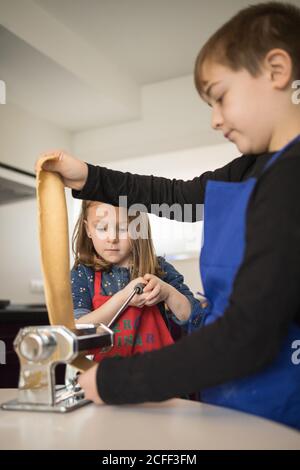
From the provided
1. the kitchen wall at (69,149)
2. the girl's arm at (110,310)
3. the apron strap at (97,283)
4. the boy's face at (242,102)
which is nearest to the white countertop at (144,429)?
the boy's face at (242,102)

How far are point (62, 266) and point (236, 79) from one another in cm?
38

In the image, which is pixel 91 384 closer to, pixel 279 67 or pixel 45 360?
pixel 45 360

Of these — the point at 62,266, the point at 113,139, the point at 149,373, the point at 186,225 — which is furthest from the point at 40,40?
the point at 149,373

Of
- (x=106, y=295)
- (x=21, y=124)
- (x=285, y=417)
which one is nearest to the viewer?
(x=285, y=417)

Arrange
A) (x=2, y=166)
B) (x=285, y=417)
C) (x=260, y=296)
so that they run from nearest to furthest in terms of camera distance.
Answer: (x=260, y=296), (x=285, y=417), (x=2, y=166)

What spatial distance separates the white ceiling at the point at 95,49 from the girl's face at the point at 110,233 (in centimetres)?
123

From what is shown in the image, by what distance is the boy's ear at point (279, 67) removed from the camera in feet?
2.05

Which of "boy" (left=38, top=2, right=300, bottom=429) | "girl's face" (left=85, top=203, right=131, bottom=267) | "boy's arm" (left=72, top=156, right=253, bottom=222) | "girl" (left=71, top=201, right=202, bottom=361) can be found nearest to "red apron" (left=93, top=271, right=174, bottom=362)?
"girl" (left=71, top=201, right=202, bottom=361)

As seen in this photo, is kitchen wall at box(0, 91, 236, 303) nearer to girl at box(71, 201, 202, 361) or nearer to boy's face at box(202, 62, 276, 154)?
girl at box(71, 201, 202, 361)

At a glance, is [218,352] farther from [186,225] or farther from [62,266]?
[186,225]

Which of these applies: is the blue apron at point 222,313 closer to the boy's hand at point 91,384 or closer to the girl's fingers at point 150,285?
the boy's hand at point 91,384

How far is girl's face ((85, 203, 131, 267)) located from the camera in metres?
1.23

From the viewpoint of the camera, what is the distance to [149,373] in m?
0.54

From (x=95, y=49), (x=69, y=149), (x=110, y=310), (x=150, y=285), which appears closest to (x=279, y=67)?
(x=150, y=285)
